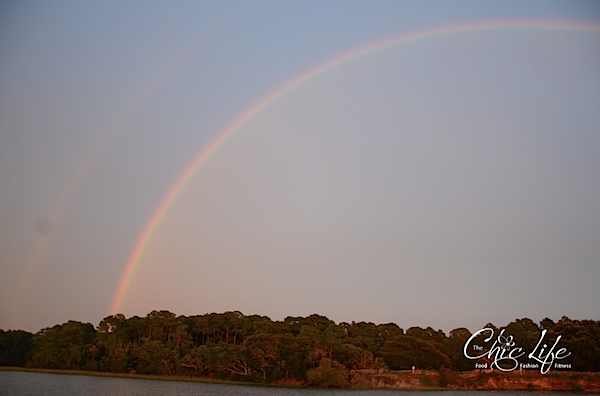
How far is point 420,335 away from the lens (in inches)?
3000

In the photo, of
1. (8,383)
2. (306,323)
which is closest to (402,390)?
(306,323)

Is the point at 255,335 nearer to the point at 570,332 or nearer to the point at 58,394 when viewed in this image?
the point at 58,394

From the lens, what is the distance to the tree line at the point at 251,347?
63562mm

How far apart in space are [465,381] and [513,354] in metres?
5.77

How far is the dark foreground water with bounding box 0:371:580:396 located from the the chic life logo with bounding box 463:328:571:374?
389 cm

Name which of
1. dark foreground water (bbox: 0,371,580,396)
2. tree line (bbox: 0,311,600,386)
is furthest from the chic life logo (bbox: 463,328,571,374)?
dark foreground water (bbox: 0,371,580,396)

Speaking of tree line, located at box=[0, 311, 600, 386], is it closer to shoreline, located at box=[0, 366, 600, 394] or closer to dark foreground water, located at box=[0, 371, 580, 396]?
shoreline, located at box=[0, 366, 600, 394]

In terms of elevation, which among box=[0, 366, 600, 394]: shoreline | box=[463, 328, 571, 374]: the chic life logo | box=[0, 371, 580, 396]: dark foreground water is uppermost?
box=[463, 328, 571, 374]: the chic life logo

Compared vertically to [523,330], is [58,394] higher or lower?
lower

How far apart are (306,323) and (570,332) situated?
31605 millimetres

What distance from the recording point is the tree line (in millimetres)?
63562

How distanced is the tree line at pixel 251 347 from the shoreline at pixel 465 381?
1.06 metres

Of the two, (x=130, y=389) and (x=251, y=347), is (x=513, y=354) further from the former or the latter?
(x=130, y=389)

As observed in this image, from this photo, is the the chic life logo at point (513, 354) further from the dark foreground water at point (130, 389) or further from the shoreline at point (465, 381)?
the dark foreground water at point (130, 389)
